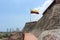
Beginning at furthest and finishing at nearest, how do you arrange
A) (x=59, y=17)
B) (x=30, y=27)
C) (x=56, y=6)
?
(x=30, y=27)
(x=56, y=6)
(x=59, y=17)

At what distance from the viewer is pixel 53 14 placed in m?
9.06

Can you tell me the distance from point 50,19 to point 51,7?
0.94 meters

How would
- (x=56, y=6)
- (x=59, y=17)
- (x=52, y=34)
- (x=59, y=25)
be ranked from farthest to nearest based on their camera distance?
(x=56, y=6)
(x=59, y=17)
(x=59, y=25)
(x=52, y=34)

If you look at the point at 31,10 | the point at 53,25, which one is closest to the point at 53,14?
the point at 53,25

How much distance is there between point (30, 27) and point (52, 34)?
22.8 feet

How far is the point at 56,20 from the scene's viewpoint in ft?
27.8

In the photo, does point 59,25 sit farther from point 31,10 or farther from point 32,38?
point 31,10

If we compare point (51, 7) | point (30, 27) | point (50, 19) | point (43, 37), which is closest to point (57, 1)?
point (51, 7)

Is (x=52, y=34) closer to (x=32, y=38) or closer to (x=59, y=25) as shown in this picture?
(x=59, y=25)

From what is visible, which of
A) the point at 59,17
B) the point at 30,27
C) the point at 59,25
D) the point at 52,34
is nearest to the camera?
the point at 52,34

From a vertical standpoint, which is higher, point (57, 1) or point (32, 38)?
point (57, 1)

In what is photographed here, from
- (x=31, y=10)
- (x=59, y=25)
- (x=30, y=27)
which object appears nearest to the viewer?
(x=59, y=25)

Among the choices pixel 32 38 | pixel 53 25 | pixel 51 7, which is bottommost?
pixel 32 38

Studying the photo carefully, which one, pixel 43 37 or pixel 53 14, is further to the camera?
pixel 53 14
